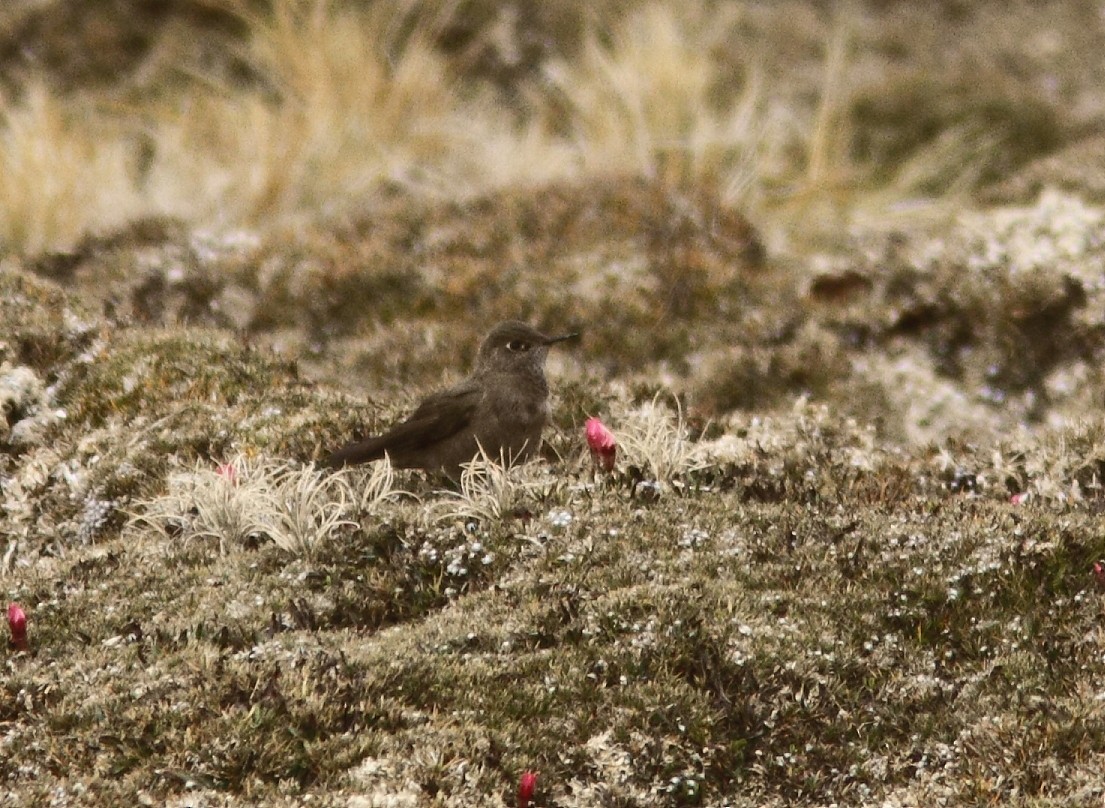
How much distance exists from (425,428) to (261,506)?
142 cm

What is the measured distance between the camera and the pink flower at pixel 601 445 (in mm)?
8469

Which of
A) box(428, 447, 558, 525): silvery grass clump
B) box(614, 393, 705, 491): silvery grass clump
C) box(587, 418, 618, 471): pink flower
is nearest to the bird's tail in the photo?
box(428, 447, 558, 525): silvery grass clump

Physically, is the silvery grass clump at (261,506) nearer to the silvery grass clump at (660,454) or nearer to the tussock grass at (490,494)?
the tussock grass at (490,494)

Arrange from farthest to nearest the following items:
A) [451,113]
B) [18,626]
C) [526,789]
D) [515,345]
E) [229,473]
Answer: [451,113] → [515,345] → [229,473] → [18,626] → [526,789]

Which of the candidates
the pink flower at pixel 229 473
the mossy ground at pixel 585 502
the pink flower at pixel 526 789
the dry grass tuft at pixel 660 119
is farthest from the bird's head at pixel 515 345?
the dry grass tuft at pixel 660 119

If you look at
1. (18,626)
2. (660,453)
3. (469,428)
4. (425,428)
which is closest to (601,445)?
(660,453)

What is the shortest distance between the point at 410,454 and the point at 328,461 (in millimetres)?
497

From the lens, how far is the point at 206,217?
51.3 ft

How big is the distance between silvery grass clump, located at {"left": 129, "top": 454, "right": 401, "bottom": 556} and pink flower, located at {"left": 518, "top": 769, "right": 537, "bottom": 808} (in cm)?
210

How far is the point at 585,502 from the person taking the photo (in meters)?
8.03

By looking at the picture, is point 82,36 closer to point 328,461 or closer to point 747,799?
point 328,461

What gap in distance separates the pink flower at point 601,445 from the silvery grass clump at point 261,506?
3.75 ft

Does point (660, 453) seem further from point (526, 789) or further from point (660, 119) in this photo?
point (660, 119)

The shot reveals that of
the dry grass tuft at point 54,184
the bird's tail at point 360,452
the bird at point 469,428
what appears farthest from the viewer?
the dry grass tuft at point 54,184
